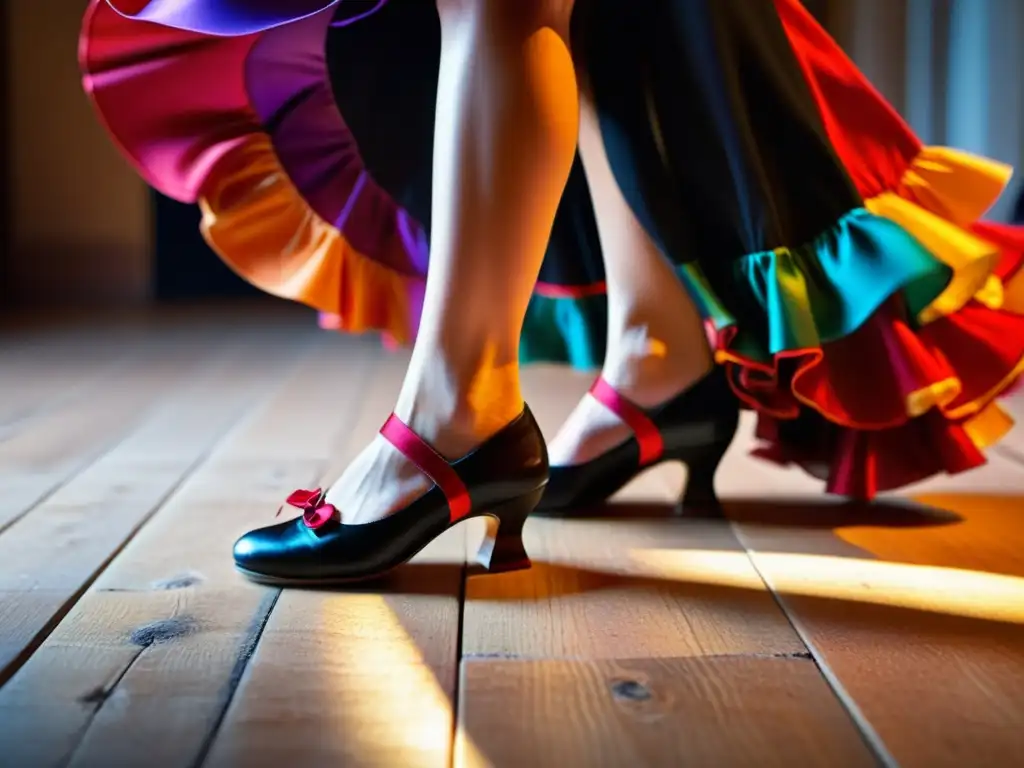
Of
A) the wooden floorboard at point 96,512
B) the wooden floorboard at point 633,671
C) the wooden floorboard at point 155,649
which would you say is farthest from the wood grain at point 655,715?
the wooden floorboard at point 96,512

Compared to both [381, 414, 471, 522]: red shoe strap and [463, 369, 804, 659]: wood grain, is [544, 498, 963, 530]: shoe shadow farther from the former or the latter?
[381, 414, 471, 522]: red shoe strap

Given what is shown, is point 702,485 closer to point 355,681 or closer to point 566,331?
point 566,331

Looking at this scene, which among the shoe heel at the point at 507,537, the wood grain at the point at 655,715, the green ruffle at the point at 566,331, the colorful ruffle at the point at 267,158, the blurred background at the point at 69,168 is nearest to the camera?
the wood grain at the point at 655,715

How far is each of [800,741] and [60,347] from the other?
187 cm

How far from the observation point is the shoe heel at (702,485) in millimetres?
834

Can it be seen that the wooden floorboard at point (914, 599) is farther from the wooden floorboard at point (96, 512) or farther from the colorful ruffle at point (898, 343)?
the wooden floorboard at point (96, 512)

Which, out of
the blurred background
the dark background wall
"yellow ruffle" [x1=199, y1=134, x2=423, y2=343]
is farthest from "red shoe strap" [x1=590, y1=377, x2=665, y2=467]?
the dark background wall

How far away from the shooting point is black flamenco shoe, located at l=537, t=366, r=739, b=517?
80 centimetres

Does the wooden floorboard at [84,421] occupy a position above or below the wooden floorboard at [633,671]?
below

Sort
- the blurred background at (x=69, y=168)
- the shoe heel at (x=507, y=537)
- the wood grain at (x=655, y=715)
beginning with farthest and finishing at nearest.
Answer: the blurred background at (x=69, y=168) → the shoe heel at (x=507, y=537) → the wood grain at (x=655, y=715)

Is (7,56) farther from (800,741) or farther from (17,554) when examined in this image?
(800,741)

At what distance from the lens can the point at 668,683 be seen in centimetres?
50

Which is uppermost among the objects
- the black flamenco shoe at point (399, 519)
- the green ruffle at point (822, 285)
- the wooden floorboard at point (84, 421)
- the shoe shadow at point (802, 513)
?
the green ruffle at point (822, 285)

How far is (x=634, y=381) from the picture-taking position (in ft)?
2.64
